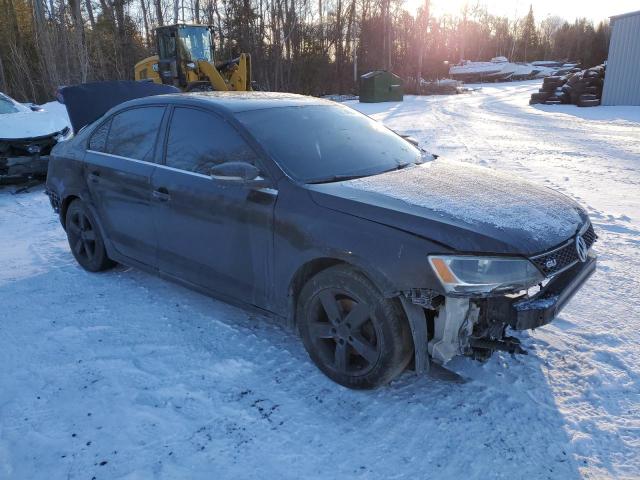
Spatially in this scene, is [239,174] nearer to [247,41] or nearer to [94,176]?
[94,176]

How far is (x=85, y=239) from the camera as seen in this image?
186 inches

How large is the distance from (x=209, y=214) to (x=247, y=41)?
31761 millimetres

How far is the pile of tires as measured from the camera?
800 inches

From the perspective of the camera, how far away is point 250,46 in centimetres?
3256

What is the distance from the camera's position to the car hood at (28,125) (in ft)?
26.6

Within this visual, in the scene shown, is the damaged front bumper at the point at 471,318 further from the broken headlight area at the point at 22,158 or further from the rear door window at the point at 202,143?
the broken headlight area at the point at 22,158

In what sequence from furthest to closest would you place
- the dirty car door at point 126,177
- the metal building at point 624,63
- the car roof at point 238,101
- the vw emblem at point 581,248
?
the metal building at point 624,63, the dirty car door at point 126,177, the car roof at point 238,101, the vw emblem at point 581,248

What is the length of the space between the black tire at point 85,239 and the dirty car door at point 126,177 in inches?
8.8

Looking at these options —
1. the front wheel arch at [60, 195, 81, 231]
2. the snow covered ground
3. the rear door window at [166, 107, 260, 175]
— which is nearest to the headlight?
the snow covered ground

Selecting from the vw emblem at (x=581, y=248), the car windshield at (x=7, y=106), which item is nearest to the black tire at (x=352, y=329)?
the vw emblem at (x=581, y=248)

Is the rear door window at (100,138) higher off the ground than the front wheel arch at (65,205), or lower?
higher

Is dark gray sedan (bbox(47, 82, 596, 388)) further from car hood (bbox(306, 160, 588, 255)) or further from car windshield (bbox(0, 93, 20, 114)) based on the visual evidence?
car windshield (bbox(0, 93, 20, 114))

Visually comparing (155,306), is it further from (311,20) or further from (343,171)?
(311,20)

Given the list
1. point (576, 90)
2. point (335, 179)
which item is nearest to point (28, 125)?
point (335, 179)
